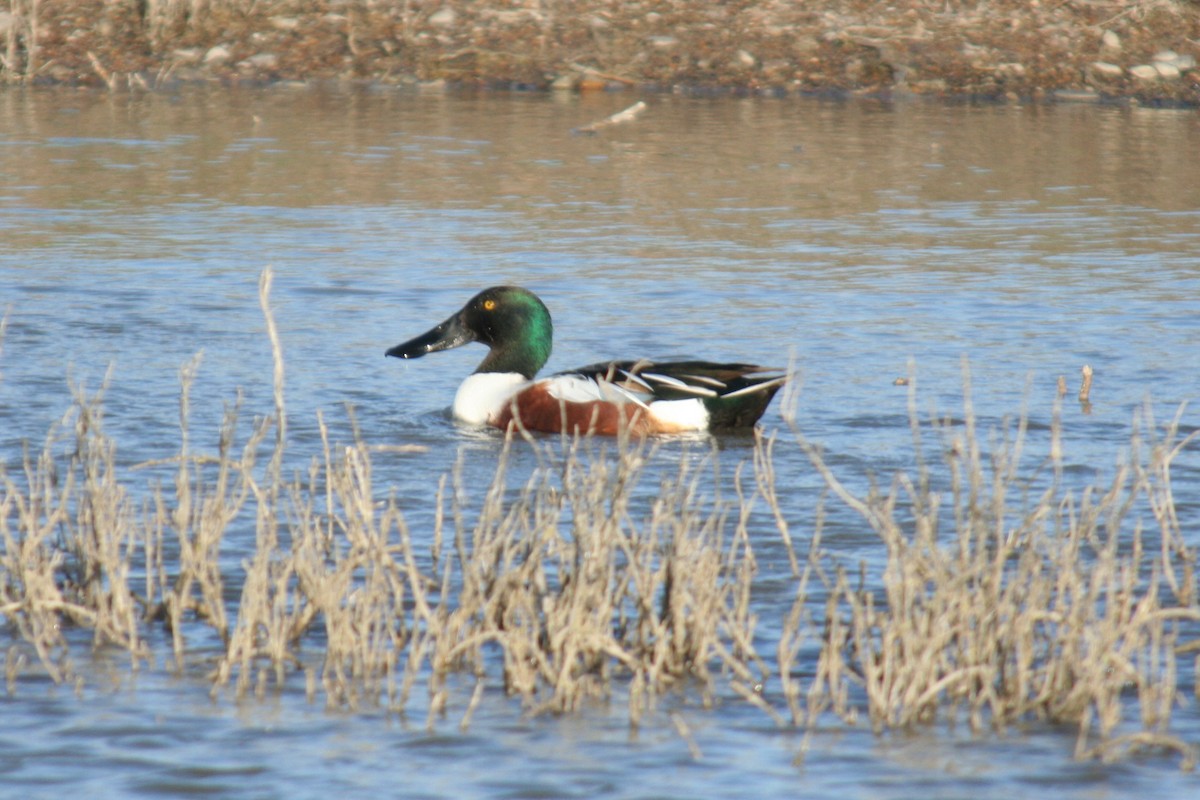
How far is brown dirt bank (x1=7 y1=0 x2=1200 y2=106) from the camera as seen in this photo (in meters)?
23.2

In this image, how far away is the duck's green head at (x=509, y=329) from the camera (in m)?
9.37

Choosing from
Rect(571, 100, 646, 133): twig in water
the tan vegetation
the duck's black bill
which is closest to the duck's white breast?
the duck's black bill

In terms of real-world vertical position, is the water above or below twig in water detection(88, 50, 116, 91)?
below

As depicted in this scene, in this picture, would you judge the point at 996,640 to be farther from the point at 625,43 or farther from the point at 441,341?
the point at 625,43

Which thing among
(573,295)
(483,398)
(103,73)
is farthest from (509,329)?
(103,73)

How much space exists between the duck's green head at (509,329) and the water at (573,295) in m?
0.41

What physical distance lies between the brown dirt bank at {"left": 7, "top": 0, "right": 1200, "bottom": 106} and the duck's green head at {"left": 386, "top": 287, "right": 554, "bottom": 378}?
14191 mm

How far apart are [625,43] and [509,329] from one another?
15.0 m

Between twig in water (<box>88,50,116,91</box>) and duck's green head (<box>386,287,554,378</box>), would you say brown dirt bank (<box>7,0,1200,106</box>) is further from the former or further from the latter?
duck's green head (<box>386,287,554,378</box>)

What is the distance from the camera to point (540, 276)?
12562mm

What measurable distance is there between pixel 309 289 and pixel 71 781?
7.65 meters

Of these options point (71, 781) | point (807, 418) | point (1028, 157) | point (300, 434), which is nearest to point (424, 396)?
point (300, 434)

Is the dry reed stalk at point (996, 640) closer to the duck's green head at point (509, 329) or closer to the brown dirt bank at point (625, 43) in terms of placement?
the duck's green head at point (509, 329)

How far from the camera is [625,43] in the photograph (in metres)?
23.8
